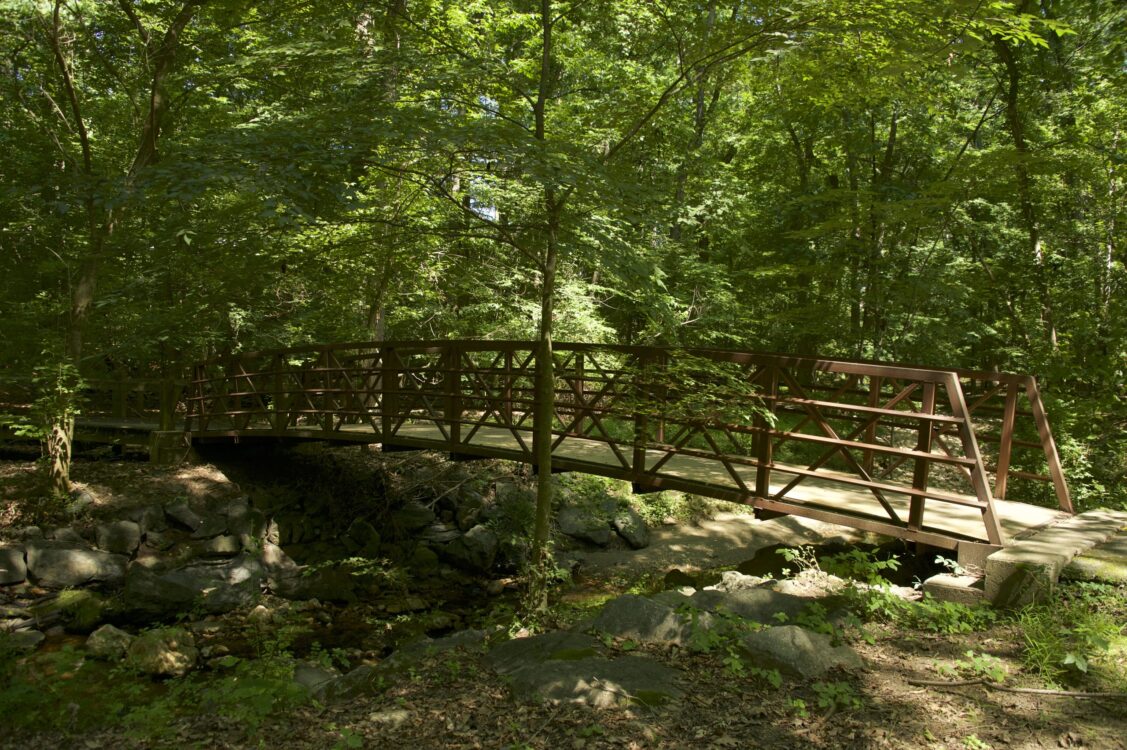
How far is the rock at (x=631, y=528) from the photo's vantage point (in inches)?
394

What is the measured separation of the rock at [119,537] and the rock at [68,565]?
1.19 ft

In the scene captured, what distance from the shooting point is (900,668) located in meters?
3.93

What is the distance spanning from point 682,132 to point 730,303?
3.98 m

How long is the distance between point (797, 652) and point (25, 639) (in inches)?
272

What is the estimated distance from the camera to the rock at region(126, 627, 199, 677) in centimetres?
571

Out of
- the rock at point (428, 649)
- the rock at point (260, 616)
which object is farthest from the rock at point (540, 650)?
the rock at point (260, 616)

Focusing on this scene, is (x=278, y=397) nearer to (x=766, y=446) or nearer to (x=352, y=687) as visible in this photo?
(x=352, y=687)

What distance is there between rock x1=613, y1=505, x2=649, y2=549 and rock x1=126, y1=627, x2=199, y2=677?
5871 mm

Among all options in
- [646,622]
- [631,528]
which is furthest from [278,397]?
[646,622]

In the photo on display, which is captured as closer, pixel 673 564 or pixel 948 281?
pixel 673 564

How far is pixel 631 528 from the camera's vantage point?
33.2 feet

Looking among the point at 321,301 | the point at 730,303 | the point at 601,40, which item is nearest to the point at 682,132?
the point at 601,40

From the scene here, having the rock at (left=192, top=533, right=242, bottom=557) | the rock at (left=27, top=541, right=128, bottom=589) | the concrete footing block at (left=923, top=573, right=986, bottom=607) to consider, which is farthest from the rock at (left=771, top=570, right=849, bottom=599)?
the rock at (left=27, top=541, right=128, bottom=589)

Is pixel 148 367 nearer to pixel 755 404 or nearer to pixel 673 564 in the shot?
pixel 673 564
